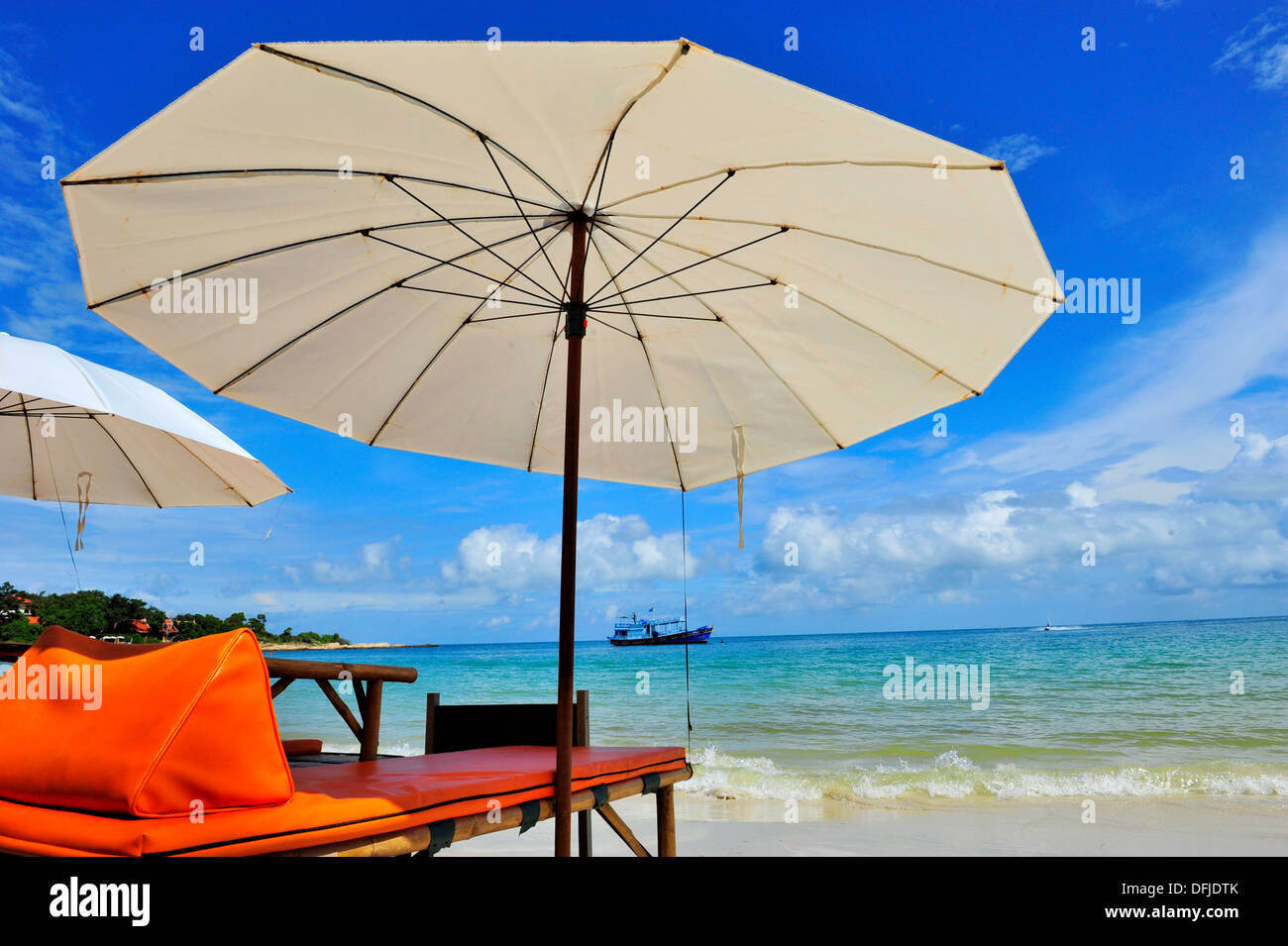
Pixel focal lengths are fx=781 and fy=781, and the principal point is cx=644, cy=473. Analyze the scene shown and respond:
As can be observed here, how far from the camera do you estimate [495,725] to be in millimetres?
3596

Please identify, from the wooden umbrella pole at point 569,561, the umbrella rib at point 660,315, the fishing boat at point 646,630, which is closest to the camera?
the wooden umbrella pole at point 569,561

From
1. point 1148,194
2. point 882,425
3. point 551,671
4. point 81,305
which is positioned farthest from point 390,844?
point 551,671

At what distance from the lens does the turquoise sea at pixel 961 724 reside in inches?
420

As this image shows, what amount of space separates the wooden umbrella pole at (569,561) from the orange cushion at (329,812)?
0.31ft

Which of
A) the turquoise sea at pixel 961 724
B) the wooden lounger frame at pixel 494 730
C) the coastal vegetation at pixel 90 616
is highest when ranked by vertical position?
the wooden lounger frame at pixel 494 730

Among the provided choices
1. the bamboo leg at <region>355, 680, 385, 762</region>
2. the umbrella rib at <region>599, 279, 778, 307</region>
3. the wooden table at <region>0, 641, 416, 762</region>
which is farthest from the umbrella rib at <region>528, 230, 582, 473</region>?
the bamboo leg at <region>355, 680, 385, 762</region>

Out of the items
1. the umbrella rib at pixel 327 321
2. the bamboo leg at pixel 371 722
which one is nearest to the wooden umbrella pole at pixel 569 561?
the umbrella rib at pixel 327 321

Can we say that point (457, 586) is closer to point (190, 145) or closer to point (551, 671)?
point (551, 671)

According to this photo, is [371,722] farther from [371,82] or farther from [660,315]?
[371,82]

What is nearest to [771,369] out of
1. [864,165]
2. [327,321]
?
[864,165]

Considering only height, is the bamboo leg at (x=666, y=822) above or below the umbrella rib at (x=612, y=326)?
below

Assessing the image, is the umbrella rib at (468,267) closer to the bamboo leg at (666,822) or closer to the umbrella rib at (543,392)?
the umbrella rib at (543,392)

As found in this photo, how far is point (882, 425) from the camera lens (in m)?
3.89

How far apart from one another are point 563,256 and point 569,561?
4.73ft
